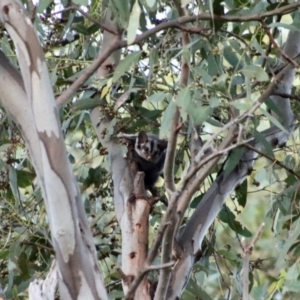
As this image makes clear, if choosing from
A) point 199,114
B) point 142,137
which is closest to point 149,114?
point 142,137

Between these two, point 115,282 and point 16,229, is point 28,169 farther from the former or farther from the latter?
point 115,282

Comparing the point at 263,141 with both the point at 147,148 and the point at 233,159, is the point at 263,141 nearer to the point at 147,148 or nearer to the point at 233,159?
the point at 233,159

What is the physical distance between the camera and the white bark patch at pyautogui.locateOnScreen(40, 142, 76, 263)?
1504 millimetres

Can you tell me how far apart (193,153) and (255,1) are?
0.43m

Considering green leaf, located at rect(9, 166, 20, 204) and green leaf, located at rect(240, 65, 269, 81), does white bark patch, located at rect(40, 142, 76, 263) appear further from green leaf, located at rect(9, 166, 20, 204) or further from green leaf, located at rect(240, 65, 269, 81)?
green leaf, located at rect(9, 166, 20, 204)

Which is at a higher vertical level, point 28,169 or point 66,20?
point 66,20

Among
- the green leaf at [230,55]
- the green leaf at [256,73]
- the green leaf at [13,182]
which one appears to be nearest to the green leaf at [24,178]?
the green leaf at [13,182]

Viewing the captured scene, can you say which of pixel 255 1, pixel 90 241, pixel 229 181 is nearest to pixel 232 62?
pixel 255 1

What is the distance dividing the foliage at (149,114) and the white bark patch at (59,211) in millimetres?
264

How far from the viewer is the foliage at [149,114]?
5.70 ft

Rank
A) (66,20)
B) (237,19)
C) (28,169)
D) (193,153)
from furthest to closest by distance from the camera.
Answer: (28,169)
(66,20)
(193,153)
(237,19)

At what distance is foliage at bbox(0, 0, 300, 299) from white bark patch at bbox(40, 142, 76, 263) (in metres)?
0.26

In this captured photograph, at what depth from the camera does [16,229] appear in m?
2.19

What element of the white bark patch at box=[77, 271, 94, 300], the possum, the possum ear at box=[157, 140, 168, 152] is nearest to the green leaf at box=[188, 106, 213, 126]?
the white bark patch at box=[77, 271, 94, 300]
